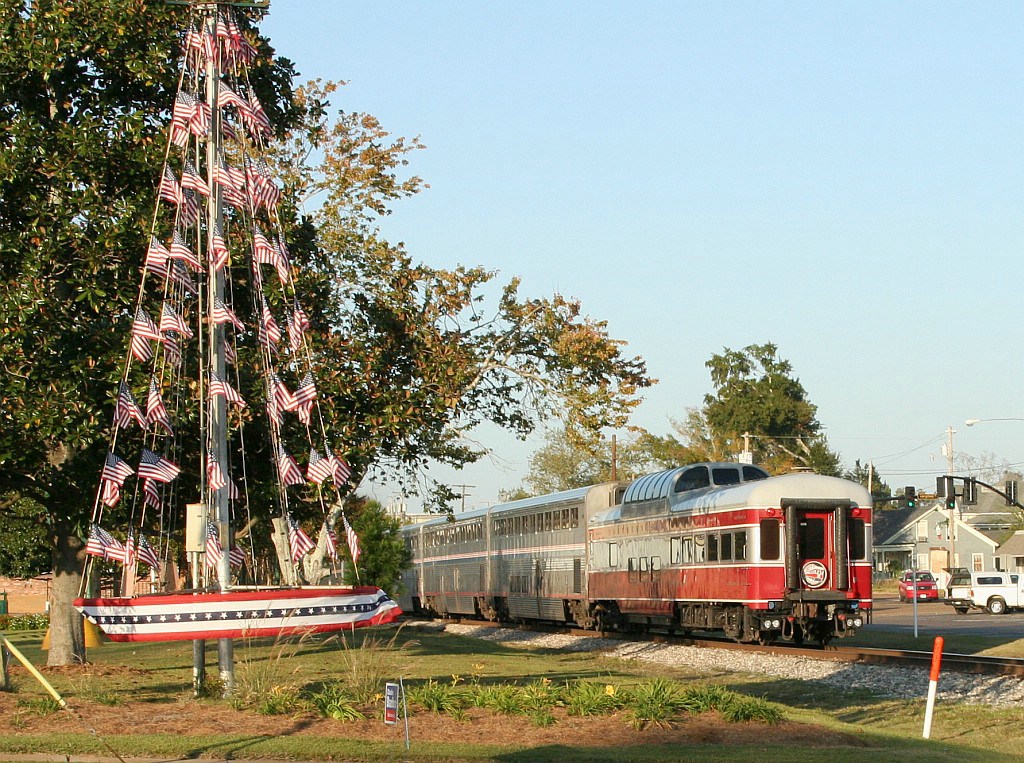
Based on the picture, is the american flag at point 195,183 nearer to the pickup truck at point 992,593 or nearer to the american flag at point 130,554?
the american flag at point 130,554

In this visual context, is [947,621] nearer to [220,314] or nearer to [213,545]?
[213,545]

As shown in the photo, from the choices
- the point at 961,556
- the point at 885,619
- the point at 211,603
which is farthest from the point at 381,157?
the point at 961,556

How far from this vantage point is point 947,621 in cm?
4688

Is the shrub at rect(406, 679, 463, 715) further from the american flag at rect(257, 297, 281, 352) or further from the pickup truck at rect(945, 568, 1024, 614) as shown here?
the pickup truck at rect(945, 568, 1024, 614)

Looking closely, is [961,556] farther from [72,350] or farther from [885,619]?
[72,350]

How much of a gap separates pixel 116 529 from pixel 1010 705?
49.3 feet

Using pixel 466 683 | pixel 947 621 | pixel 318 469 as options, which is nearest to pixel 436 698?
pixel 466 683

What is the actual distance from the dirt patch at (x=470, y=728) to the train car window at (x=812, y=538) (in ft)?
38.9

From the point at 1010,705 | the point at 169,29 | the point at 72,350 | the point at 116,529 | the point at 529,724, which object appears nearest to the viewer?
the point at 529,724

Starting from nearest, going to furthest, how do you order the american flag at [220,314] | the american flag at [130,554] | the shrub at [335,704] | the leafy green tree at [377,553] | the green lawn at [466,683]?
the green lawn at [466,683] → the shrub at [335,704] → the american flag at [130,554] → the american flag at [220,314] → the leafy green tree at [377,553]

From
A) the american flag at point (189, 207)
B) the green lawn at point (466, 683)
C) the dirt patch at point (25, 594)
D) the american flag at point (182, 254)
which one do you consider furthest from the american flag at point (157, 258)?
the dirt patch at point (25, 594)

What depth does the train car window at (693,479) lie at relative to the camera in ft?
100

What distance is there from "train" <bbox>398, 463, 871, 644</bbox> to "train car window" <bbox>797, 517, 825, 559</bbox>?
0.06 feet

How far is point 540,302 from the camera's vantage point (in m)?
30.6
